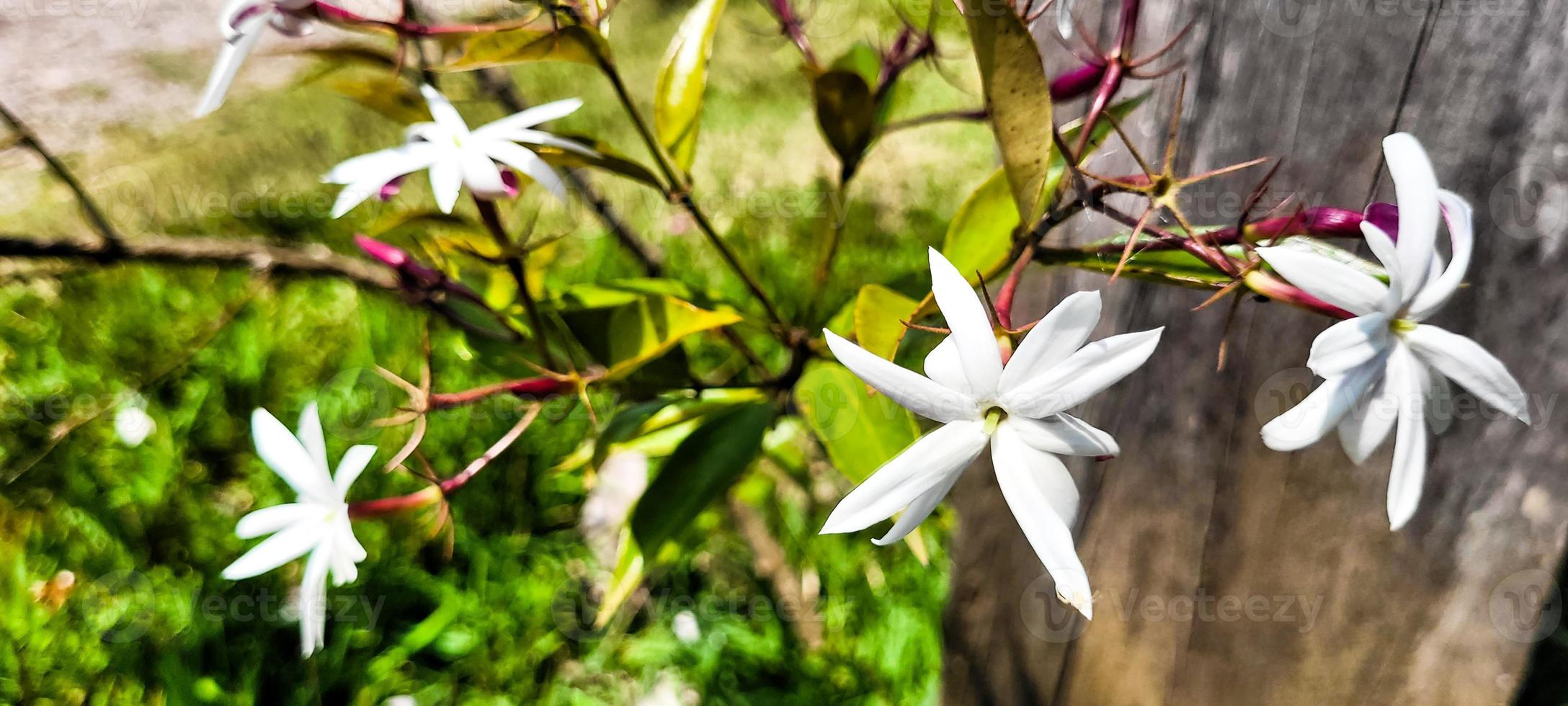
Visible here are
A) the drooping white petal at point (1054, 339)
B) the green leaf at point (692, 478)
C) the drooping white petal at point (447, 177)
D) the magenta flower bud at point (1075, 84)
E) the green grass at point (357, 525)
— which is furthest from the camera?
the green grass at point (357, 525)

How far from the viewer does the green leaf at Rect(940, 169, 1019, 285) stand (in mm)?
614

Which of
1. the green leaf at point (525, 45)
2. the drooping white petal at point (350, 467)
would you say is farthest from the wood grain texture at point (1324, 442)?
the drooping white petal at point (350, 467)

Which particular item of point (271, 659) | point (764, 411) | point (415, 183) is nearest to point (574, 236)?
point (415, 183)

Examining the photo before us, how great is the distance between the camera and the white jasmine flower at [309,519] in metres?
0.52

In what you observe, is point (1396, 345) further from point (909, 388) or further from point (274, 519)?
point (274, 519)

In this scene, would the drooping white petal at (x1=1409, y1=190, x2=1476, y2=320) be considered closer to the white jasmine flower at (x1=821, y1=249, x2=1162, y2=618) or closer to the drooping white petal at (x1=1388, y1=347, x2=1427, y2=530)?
the drooping white petal at (x1=1388, y1=347, x2=1427, y2=530)

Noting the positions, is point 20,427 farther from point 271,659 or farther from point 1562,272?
point 1562,272

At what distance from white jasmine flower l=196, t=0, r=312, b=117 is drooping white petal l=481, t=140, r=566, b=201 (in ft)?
0.45

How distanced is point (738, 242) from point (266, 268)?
3.15 ft

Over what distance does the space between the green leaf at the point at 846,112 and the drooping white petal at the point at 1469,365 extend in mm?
378

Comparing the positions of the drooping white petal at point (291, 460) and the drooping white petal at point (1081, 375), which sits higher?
the drooping white petal at point (1081, 375)

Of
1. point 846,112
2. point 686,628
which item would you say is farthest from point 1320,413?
point 686,628

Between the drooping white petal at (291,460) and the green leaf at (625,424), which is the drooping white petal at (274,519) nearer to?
the drooping white petal at (291,460)

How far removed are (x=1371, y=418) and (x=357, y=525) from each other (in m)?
1.12
